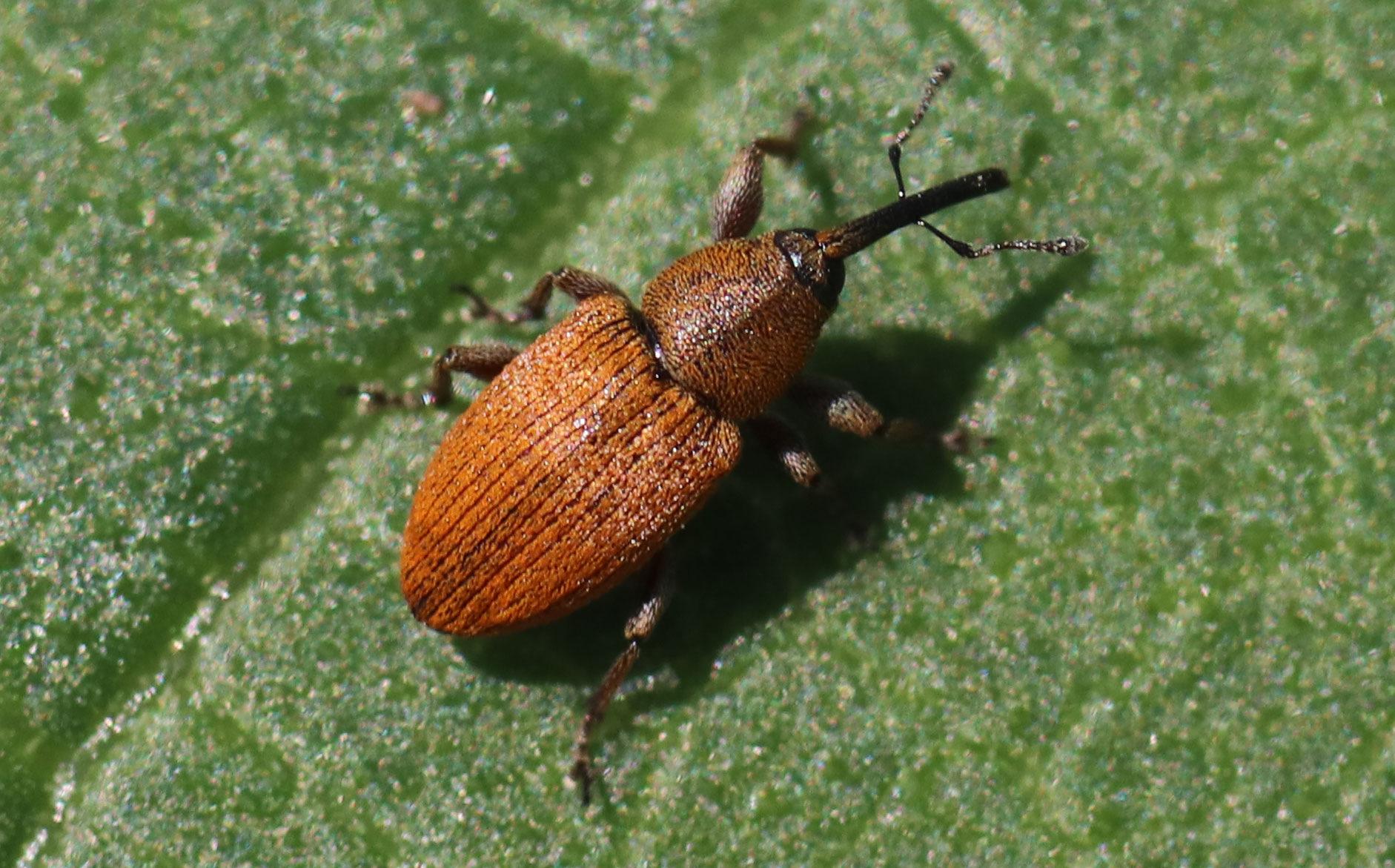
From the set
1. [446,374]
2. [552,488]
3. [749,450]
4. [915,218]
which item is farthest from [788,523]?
[446,374]

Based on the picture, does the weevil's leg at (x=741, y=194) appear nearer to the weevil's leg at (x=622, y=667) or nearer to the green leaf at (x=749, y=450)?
the green leaf at (x=749, y=450)

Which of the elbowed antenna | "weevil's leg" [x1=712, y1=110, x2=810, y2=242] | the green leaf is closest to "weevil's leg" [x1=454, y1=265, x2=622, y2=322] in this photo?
the green leaf

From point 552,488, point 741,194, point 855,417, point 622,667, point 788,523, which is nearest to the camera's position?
point 552,488

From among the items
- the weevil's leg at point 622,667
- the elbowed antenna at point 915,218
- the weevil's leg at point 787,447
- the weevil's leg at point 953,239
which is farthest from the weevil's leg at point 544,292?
the weevil's leg at point 953,239

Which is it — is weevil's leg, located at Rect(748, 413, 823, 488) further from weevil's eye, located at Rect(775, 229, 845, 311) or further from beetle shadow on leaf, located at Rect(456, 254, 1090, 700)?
weevil's eye, located at Rect(775, 229, 845, 311)

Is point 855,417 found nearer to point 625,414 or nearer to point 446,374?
point 625,414

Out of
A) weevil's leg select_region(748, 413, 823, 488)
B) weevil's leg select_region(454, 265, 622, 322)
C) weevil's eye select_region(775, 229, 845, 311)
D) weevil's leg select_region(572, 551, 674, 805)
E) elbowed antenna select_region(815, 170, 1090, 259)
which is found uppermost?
elbowed antenna select_region(815, 170, 1090, 259)

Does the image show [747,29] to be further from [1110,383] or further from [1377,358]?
[1377,358]
